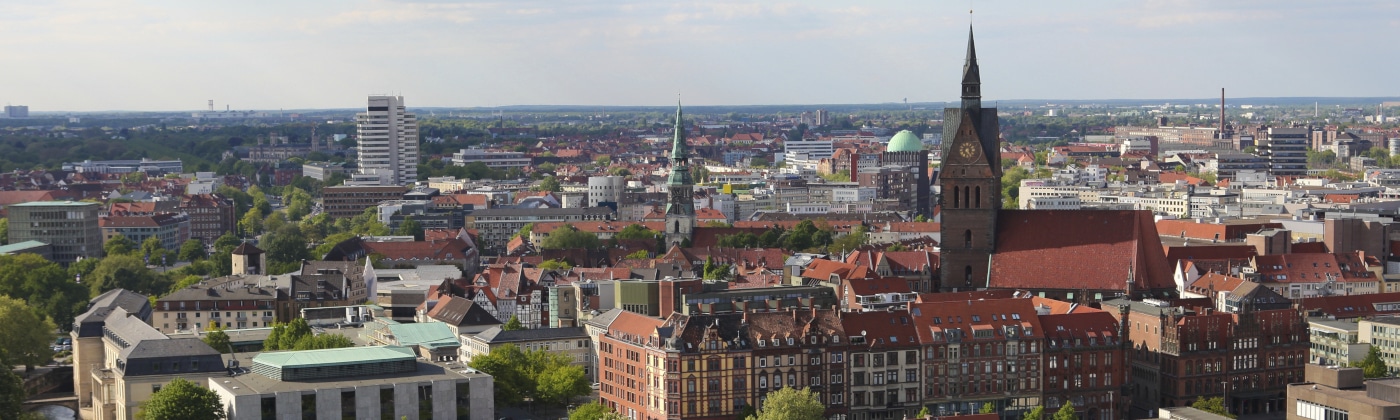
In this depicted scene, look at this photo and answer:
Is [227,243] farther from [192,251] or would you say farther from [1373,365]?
[1373,365]

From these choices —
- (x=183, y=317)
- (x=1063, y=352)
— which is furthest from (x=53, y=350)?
(x=1063, y=352)

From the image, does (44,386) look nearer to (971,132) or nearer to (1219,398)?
(971,132)

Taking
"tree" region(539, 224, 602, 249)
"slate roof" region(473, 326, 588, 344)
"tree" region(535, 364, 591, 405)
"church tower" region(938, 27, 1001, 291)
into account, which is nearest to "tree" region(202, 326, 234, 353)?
"slate roof" region(473, 326, 588, 344)

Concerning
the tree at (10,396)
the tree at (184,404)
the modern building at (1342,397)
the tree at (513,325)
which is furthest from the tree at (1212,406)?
the tree at (10,396)

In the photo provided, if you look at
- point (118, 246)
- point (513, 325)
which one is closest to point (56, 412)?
point (513, 325)

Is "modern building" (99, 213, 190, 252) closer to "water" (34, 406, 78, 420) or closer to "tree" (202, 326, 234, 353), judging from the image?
"water" (34, 406, 78, 420)
